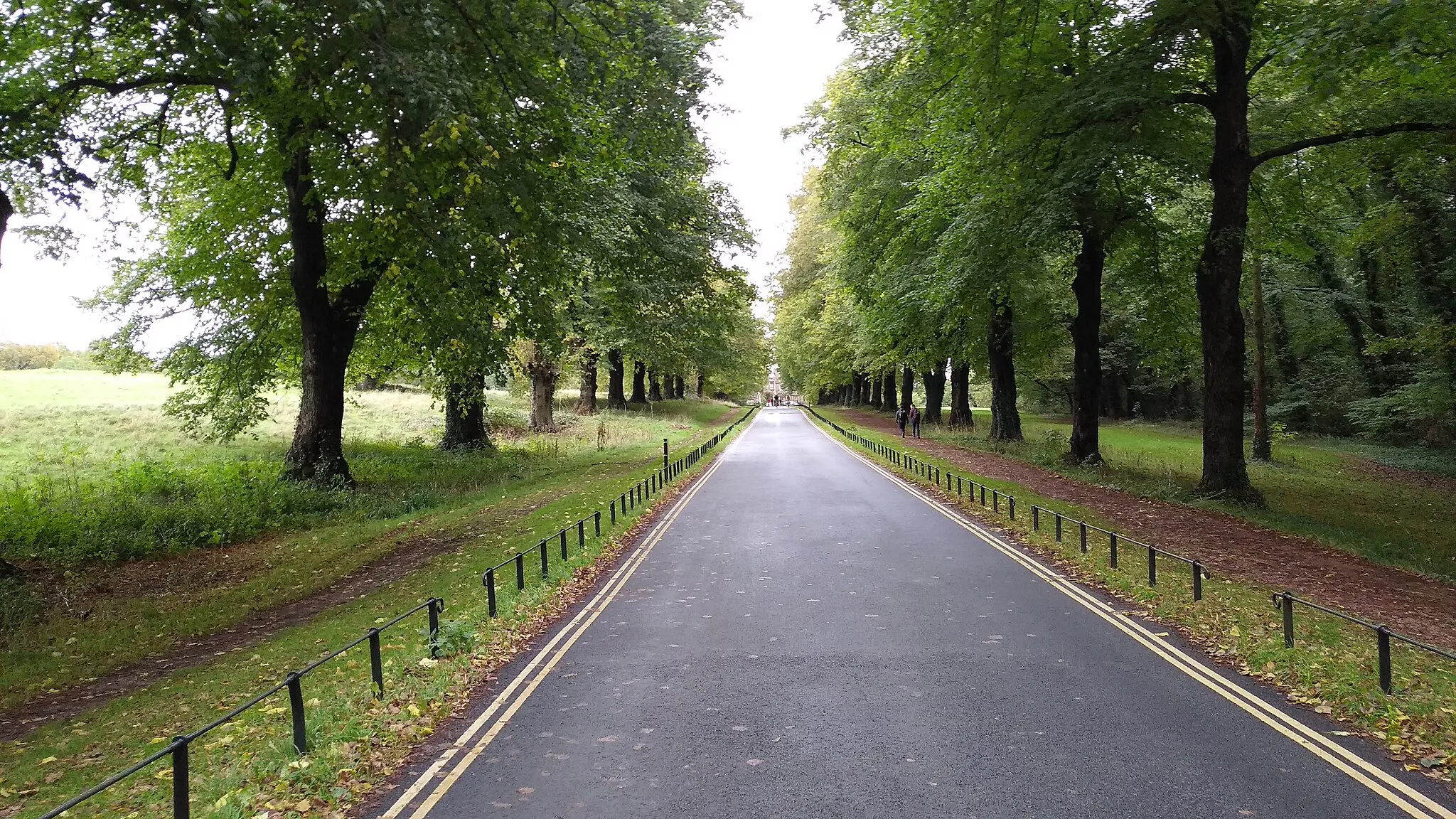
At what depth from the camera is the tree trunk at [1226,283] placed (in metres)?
16.6

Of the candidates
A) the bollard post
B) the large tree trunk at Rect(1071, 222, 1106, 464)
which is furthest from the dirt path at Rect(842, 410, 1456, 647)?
the large tree trunk at Rect(1071, 222, 1106, 464)

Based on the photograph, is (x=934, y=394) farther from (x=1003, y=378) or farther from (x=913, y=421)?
(x=1003, y=378)

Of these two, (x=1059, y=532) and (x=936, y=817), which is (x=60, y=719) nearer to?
(x=936, y=817)

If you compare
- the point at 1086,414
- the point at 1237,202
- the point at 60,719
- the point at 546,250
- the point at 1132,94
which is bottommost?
the point at 60,719

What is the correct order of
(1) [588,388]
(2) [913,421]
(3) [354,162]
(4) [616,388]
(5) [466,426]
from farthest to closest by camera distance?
(4) [616,388], (1) [588,388], (2) [913,421], (5) [466,426], (3) [354,162]

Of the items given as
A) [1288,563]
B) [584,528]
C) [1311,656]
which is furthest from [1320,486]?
[584,528]

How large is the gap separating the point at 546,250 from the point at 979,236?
38.6 feet

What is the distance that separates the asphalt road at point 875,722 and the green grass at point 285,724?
1.70 ft

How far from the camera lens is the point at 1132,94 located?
15711 mm

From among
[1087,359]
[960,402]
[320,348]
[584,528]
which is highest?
[320,348]

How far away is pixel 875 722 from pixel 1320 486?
917 inches

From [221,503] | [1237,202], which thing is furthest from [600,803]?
[1237,202]

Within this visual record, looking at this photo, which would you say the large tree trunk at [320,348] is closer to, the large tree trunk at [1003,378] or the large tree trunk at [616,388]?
the large tree trunk at [1003,378]

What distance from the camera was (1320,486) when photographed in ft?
76.6
